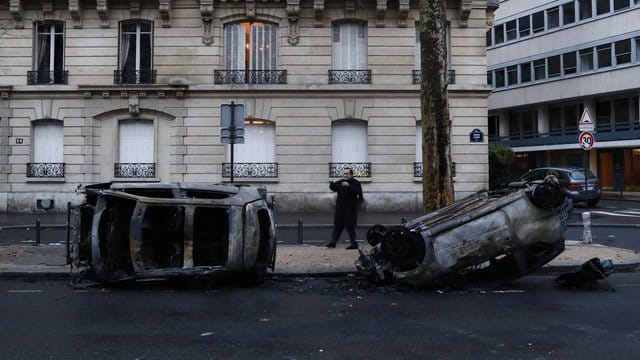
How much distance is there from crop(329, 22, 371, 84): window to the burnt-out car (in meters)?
14.1

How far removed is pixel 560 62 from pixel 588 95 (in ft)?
10.5

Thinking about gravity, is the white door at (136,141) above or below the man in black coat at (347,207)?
above

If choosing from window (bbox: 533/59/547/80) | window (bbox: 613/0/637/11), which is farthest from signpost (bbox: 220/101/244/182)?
window (bbox: 533/59/547/80)

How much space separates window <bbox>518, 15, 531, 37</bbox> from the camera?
43.1 metres

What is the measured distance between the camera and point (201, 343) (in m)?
5.82

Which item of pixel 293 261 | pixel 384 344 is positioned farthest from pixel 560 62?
pixel 384 344

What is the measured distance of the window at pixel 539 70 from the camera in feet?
138

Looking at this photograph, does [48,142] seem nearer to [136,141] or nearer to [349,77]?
[136,141]

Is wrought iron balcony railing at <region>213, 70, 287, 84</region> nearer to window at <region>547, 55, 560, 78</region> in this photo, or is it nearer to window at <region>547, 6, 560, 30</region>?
window at <region>547, 55, 560, 78</region>

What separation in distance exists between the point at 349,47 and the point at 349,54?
0.87 feet

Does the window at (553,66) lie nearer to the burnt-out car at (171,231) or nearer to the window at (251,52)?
the window at (251,52)

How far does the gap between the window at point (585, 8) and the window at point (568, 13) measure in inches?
21.2

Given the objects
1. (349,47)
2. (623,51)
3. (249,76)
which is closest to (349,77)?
(349,47)

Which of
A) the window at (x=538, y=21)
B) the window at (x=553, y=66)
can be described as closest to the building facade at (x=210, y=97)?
the window at (x=553, y=66)
